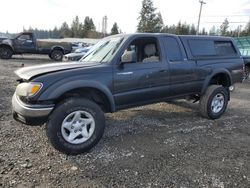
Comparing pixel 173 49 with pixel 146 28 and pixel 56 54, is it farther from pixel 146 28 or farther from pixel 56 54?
pixel 146 28

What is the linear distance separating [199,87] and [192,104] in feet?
5.32

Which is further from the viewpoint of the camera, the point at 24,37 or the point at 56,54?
the point at 56,54

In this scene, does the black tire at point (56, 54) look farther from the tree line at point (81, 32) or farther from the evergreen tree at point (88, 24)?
the evergreen tree at point (88, 24)

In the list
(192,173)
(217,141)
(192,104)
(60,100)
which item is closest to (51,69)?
(60,100)

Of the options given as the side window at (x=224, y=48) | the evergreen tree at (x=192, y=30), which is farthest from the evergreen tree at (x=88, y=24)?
the side window at (x=224, y=48)

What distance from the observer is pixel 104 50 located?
4957 mm

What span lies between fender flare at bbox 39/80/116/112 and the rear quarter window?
243cm

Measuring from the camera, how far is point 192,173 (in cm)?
362

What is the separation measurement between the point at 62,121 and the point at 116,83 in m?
1.11

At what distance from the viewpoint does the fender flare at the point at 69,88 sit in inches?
149

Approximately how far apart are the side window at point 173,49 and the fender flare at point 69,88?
5.33 feet

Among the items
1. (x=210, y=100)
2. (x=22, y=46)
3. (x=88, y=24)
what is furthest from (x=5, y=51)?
(x=88, y=24)

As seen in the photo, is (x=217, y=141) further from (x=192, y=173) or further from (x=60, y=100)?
A: (x=60, y=100)

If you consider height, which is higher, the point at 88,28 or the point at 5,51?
the point at 88,28
